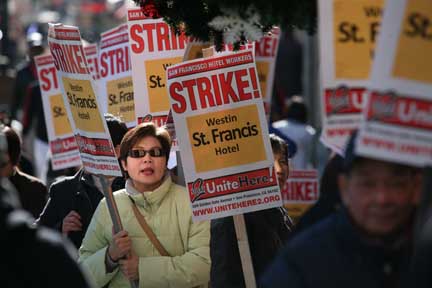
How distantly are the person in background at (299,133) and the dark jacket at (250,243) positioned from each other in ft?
21.2

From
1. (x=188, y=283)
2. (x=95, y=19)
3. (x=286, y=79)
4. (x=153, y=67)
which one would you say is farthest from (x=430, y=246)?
(x=95, y=19)

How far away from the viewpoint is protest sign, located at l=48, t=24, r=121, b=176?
8.69 metres

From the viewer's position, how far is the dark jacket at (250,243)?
836 centimetres

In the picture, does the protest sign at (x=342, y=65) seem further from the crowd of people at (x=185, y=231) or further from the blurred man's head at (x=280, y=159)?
the blurred man's head at (x=280, y=159)

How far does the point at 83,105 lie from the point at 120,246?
89 cm

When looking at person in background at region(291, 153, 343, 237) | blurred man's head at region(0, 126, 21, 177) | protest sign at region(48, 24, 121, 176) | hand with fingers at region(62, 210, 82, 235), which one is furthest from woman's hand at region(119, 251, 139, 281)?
blurred man's head at region(0, 126, 21, 177)

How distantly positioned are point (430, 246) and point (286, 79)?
16441mm

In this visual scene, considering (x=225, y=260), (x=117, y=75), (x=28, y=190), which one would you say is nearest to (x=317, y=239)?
(x=225, y=260)

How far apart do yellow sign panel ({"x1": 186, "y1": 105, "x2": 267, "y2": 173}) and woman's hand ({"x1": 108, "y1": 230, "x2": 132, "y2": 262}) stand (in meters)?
0.54

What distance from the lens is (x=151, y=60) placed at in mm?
10516

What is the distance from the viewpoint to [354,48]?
21.0 feet

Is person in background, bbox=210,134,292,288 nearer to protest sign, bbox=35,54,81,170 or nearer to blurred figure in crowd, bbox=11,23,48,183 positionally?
protest sign, bbox=35,54,81,170

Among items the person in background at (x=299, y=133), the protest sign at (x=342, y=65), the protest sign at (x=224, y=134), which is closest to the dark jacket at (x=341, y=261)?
the protest sign at (x=342, y=65)

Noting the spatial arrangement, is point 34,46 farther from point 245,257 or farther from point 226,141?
point 245,257
